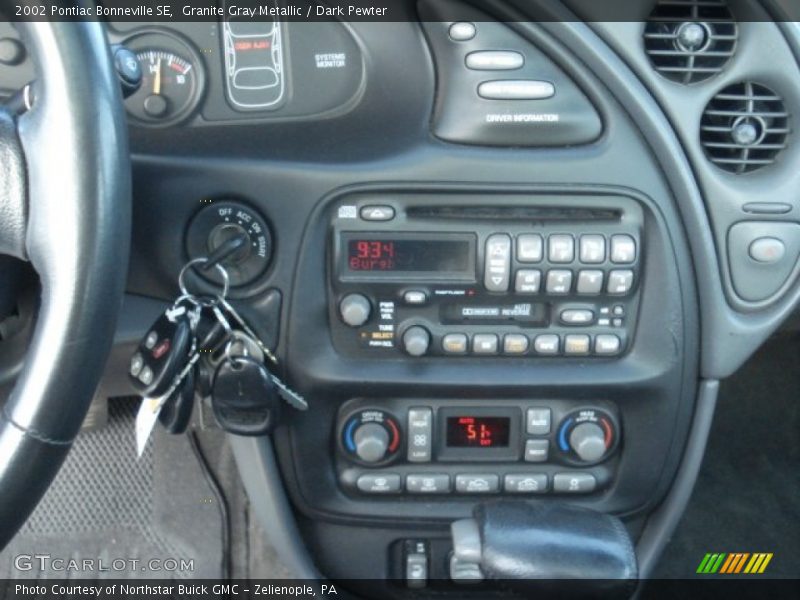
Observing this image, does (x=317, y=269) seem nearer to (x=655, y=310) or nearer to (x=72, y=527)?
(x=655, y=310)

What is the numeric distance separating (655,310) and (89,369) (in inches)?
33.1

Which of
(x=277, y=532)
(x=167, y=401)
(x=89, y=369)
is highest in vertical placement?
(x=89, y=369)

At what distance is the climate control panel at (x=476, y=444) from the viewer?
1536mm

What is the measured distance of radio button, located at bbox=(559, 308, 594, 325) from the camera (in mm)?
1454

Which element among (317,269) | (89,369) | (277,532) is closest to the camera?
(89,369)

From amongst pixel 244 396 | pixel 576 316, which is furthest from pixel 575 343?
pixel 244 396

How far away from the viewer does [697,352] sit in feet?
5.01

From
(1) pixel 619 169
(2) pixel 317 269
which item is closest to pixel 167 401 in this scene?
(2) pixel 317 269

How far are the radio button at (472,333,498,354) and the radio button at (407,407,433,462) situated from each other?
0.14 metres

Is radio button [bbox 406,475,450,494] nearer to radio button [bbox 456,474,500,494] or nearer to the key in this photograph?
radio button [bbox 456,474,500,494]

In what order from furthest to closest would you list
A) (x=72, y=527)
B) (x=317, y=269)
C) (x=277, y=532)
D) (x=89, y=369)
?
(x=72, y=527) < (x=277, y=532) < (x=317, y=269) < (x=89, y=369)

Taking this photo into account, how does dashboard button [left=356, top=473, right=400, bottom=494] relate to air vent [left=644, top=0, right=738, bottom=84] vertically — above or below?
below

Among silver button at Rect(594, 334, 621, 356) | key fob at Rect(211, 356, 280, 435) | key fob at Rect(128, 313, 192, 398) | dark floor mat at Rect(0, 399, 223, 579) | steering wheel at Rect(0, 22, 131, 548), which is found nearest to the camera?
steering wheel at Rect(0, 22, 131, 548)

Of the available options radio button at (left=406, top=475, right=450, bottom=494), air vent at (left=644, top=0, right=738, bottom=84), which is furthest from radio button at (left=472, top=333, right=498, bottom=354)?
air vent at (left=644, top=0, right=738, bottom=84)
